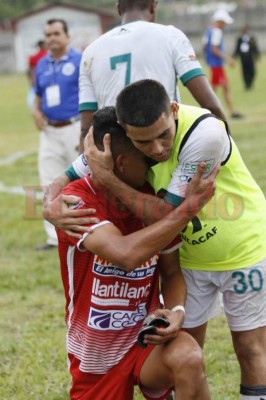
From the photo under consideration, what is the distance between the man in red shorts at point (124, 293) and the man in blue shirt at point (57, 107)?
4442 millimetres

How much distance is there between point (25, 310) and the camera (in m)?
6.25

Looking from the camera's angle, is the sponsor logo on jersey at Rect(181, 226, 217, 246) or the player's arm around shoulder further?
the sponsor logo on jersey at Rect(181, 226, 217, 246)

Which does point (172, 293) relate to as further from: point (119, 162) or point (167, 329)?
point (119, 162)

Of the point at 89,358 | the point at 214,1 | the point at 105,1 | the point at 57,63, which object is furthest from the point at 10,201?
the point at 214,1

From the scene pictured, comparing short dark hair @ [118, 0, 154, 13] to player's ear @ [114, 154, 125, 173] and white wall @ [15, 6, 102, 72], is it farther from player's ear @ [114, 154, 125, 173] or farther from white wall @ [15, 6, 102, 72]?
white wall @ [15, 6, 102, 72]

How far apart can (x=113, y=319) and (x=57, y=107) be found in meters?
4.90

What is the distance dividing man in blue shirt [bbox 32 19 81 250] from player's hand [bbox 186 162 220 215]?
4854 millimetres

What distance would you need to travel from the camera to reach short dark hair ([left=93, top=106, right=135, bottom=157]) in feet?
11.3

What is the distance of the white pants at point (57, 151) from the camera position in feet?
27.2

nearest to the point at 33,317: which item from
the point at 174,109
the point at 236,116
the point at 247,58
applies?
the point at 174,109

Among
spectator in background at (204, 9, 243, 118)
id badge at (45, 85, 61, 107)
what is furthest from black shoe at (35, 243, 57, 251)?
spectator in background at (204, 9, 243, 118)

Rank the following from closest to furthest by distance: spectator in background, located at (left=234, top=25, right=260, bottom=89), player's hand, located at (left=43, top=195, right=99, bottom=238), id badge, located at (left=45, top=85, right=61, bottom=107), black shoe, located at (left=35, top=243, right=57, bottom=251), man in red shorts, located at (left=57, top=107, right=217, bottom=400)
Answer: man in red shorts, located at (left=57, top=107, right=217, bottom=400) < player's hand, located at (left=43, top=195, right=99, bottom=238) < black shoe, located at (left=35, top=243, right=57, bottom=251) < id badge, located at (left=45, top=85, right=61, bottom=107) < spectator in background, located at (left=234, top=25, right=260, bottom=89)

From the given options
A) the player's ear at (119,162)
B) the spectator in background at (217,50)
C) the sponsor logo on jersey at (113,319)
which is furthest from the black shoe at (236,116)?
the player's ear at (119,162)

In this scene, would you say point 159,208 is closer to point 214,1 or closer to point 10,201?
point 10,201
